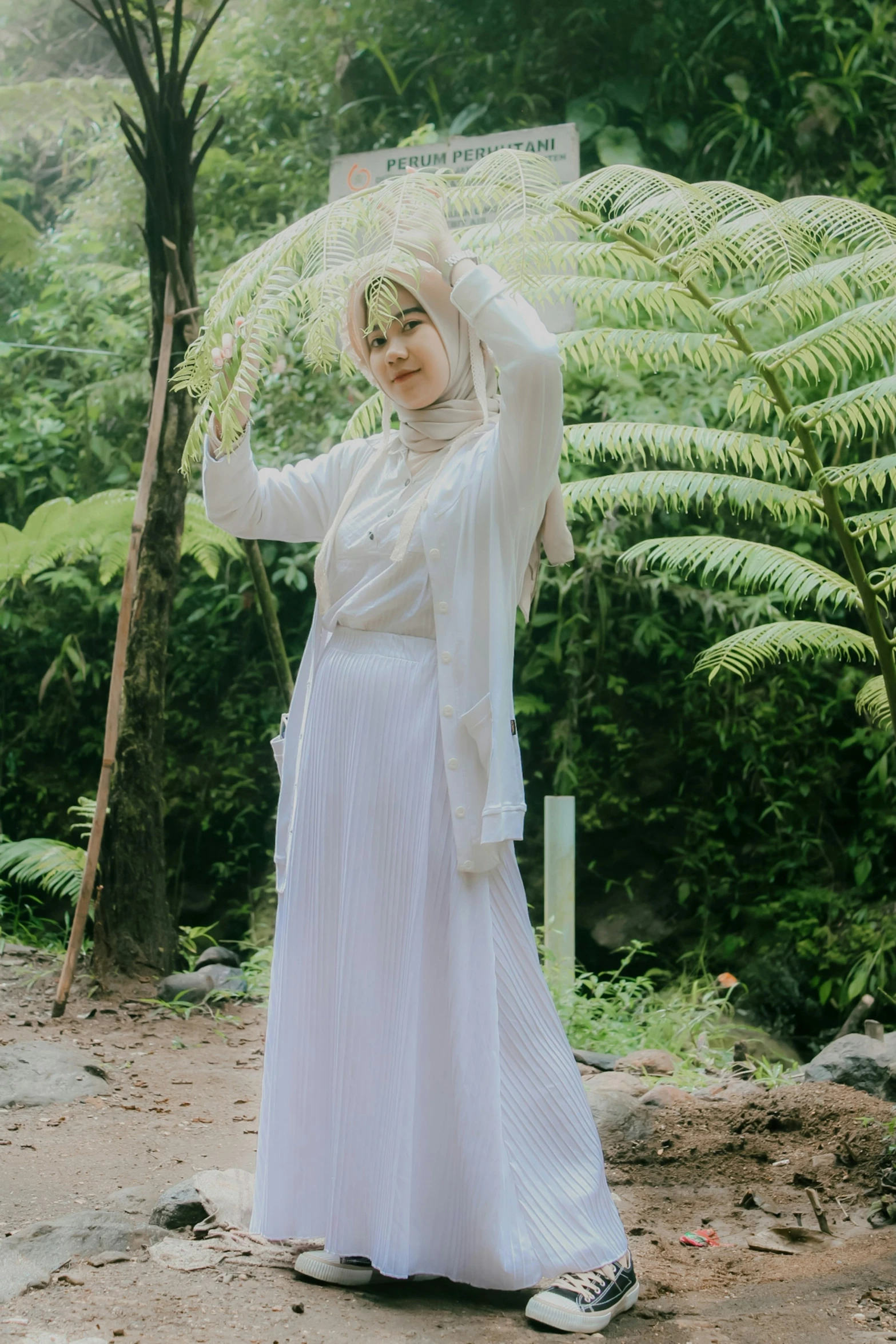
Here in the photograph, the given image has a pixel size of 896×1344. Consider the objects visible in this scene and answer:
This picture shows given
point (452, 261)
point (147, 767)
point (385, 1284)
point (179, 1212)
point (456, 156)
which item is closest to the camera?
point (452, 261)

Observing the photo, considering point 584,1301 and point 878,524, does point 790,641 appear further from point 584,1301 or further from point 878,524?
point 584,1301

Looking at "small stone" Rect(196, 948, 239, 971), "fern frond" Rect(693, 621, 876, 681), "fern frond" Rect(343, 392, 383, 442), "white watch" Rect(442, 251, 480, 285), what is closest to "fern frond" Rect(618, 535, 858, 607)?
"fern frond" Rect(693, 621, 876, 681)

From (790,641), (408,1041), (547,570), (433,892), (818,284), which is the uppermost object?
(818,284)

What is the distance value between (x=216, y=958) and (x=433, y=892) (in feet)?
10.3

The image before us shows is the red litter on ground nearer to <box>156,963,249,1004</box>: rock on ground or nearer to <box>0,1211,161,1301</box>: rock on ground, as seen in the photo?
<box>0,1211,161,1301</box>: rock on ground

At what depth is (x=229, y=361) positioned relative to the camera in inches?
88.7

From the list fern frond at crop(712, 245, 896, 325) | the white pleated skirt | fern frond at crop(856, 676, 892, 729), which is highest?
fern frond at crop(712, 245, 896, 325)

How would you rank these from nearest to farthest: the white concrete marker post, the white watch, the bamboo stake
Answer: the white watch < the bamboo stake < the white concrete marker post

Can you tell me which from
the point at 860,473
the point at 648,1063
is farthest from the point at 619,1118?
the point at 860,473

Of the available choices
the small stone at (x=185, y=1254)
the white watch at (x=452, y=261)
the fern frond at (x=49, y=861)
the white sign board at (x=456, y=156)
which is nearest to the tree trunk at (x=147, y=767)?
the fern frond at (x=49, y=861)

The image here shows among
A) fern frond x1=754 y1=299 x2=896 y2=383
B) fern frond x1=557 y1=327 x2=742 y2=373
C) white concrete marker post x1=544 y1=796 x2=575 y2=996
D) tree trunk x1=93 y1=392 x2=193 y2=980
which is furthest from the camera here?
tree trunk x1=93 y1=392 x2=193 y2=980

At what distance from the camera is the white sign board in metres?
4.48


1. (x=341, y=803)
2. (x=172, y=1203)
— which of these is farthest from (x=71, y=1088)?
(x=341, y=803)

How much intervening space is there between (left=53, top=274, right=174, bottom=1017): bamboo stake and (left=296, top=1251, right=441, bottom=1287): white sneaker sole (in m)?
2.06
